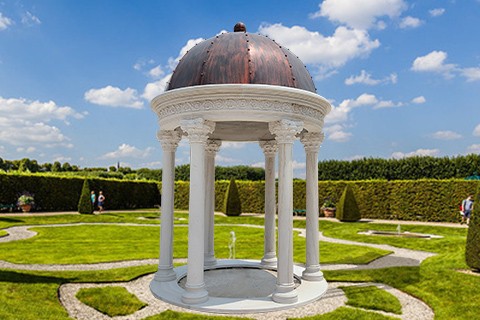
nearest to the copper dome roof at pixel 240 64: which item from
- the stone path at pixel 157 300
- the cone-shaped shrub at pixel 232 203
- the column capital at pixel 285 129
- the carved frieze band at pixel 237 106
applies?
the carved frieze band at pixel 237 106

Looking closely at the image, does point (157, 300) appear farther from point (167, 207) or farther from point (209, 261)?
point (209, 261)

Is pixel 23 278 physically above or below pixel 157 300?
above

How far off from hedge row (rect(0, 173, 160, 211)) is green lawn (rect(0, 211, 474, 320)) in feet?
18.5

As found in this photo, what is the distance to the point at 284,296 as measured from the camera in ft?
32.4

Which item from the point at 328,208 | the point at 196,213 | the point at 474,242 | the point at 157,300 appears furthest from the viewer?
the point at 328,208

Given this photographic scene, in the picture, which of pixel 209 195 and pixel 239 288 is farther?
pixel 209 195

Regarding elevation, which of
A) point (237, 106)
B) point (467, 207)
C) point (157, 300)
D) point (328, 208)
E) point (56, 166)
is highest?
point (56, 166)

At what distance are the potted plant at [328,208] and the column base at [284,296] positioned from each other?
2854cm

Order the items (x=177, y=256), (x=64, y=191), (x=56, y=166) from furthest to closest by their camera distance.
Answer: (x=56, y=166) → (x=64, y=191) → (x=177, y=256)

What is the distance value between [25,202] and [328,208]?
2979 centimetres

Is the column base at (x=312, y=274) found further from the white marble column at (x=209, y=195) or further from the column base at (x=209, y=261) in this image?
the white marble column at (x=209, y=195)

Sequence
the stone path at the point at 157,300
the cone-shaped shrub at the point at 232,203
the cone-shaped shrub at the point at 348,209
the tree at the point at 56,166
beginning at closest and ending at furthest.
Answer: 1. the stone path at the point at 157,300
2. the cone-shaped shrub at the point at 348,209
3. the cone-shaped shrub at the point at 232,203
4. the tree at the point at 56,166

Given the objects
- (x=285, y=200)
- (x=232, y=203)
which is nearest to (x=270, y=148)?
(x=285, y=200)

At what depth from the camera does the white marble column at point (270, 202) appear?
1444cm
